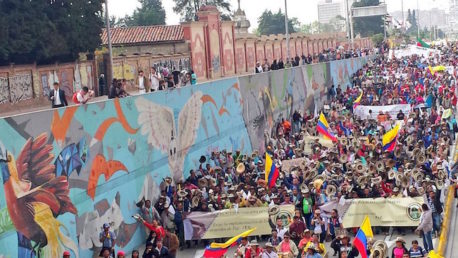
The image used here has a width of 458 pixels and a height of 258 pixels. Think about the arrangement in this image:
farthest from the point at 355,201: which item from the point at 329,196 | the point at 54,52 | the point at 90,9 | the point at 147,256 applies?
the point at 90,9

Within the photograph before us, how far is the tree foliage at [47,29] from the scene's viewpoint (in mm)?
38438

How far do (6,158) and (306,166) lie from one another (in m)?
10.5

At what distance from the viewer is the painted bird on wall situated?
700 inches

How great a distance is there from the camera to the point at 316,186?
22.7 meters

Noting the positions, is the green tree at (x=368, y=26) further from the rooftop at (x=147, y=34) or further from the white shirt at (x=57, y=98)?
the white shirt at (x=57, y=98)

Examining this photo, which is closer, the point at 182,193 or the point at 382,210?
the point at 382,210

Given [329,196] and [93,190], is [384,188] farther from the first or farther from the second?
[93,190]

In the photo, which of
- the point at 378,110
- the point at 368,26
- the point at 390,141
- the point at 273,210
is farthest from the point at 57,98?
the point at 368,26

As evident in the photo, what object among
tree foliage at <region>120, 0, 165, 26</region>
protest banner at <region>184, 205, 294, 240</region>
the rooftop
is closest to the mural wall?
protest banner at <region>184, 205, 294, 240</region>

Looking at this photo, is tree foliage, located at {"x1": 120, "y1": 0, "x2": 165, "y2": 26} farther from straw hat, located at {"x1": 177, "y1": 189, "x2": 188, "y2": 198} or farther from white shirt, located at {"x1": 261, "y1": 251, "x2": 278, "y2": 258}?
white shirt, located at {"x1": 261, "y1": 251, "x2": 278, "y2": 258}

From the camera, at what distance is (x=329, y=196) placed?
73.4ft

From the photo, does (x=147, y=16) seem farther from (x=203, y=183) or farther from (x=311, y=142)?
(x=203, y=183)

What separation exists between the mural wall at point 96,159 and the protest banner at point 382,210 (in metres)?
5.10

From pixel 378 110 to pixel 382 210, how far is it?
2098 cm
